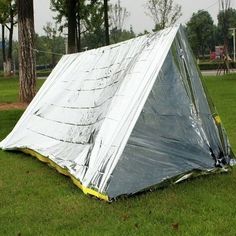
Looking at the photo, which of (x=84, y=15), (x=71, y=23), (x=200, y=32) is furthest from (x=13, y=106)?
(x=200, y=32)

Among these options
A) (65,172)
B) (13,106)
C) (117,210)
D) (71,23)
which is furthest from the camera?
(71,23)

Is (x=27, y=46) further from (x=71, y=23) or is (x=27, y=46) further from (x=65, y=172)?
(x=65, y=172)

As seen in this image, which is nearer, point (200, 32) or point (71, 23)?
point (71, 23)

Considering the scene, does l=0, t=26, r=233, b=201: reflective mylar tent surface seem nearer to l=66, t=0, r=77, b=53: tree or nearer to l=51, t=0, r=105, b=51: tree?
l=66, t=0, r=77, b=53: tree

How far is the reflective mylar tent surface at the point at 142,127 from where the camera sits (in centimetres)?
567

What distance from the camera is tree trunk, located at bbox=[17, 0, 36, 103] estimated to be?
48.1 feet

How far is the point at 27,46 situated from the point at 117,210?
1021 centimetres

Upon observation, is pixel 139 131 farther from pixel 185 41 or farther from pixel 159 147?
pixel 185 41

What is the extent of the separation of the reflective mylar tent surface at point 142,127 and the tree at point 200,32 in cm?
5533

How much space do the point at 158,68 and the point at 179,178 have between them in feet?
4.26

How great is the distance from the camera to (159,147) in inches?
233

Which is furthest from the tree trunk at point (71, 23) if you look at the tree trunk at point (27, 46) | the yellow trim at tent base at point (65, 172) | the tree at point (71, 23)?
the yellow trim at tent base at point (65, 172)

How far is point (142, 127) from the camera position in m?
5.84

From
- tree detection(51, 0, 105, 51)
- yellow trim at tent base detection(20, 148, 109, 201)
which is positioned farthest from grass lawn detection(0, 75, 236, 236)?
tree detection(51, 0, 105, 51)
